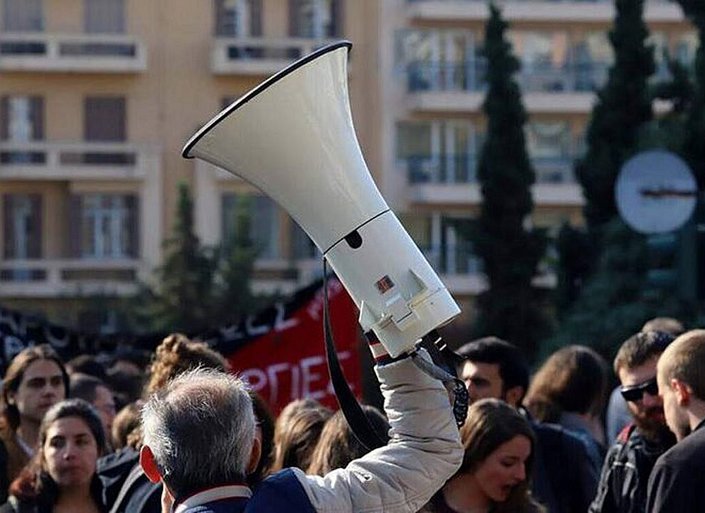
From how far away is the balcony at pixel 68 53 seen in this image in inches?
1670

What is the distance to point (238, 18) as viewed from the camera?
4409cm

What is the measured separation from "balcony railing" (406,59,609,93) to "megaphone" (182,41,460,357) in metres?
40.5

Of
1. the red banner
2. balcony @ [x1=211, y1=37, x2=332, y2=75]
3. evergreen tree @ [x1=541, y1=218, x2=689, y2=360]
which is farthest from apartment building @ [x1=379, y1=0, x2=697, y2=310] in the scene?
the red banner

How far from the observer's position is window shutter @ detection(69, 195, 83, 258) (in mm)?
→ 43125

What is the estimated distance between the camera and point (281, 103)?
4164 mm

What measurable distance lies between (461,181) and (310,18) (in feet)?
17.2

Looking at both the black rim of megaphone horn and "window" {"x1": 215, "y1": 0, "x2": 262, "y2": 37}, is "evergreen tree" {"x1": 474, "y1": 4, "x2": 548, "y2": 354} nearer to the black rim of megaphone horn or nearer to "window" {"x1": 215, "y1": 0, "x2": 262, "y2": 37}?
"window" {"x1": 215, "y1": 0, "x2": 262, "y2": 37}

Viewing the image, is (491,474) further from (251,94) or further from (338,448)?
(251,94)

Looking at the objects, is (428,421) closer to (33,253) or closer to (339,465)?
(339,465)

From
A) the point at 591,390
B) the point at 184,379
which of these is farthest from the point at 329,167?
the point at 591,390

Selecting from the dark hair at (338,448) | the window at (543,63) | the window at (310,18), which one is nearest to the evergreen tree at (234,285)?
the window at (310,18)

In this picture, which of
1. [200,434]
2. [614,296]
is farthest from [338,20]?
[200,434]

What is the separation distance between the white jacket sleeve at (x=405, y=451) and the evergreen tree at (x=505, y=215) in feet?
93.8

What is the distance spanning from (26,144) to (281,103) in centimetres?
3913
